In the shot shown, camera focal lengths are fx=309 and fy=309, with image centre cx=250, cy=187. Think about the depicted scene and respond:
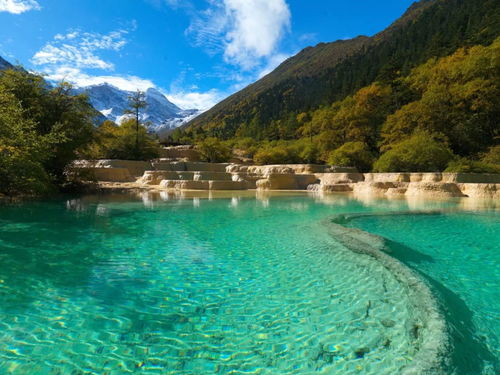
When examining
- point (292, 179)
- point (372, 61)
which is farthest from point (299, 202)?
point (372, 61)

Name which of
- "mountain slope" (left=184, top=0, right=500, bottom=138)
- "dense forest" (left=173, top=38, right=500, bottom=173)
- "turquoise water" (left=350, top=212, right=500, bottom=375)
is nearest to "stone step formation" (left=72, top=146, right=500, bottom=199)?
"dense forest" (left=173, top=38, right=500, bottom=173)

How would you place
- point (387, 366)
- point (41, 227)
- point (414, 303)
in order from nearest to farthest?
point (387, 366) < point (414, 303) < point (41, 227)

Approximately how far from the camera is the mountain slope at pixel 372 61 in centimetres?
4619

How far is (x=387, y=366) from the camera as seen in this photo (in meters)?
2.37

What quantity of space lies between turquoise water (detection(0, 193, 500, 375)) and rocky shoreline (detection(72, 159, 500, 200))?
10678 mm

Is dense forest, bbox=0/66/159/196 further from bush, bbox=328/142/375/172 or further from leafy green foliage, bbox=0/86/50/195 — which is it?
bush, bbox=328/142/375/172

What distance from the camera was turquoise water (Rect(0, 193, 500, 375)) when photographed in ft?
7.99

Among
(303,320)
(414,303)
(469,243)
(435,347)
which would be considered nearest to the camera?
(435,347)

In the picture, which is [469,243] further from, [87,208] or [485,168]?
Result: [485,168]

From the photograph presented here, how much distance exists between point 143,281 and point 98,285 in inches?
20.9

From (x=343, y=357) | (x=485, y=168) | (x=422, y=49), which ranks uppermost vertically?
(x=422, y=49)

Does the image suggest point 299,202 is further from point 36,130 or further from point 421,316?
point 36,130

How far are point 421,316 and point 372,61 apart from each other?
7780cm

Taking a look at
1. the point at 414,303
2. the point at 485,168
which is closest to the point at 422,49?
the point at 485,168
